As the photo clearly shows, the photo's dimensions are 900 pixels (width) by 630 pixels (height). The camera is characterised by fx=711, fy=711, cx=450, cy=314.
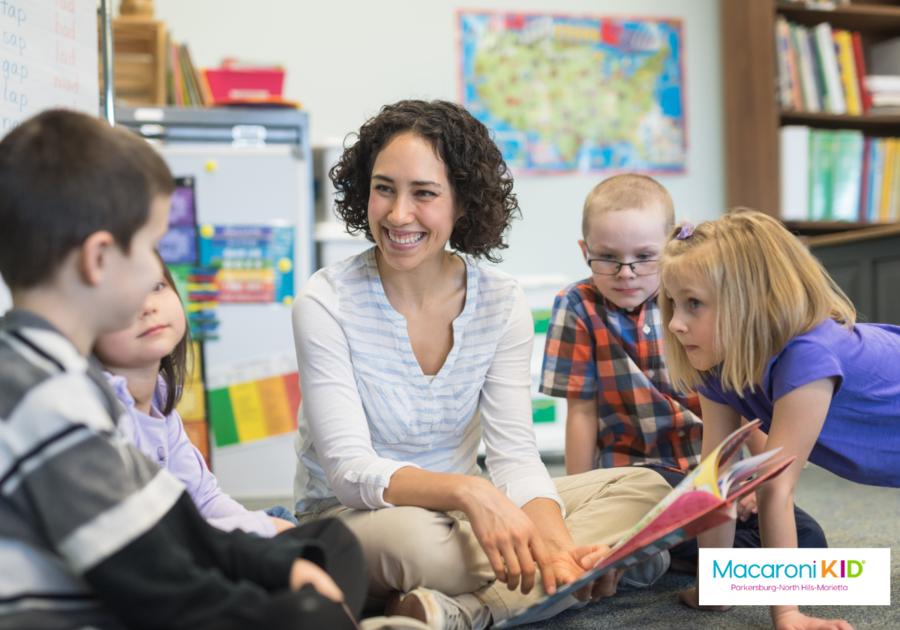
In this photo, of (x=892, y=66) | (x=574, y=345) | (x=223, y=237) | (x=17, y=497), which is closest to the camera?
(x=17, y=497)

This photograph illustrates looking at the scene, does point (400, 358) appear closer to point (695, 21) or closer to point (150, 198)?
point (150, 198)

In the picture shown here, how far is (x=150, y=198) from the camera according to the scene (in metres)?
0.61

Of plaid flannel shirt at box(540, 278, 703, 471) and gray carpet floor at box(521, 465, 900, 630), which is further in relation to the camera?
plaid flannel shirt at box(540, 278, 703, 471)

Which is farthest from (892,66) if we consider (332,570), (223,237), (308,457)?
(332,570)

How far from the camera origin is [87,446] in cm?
53

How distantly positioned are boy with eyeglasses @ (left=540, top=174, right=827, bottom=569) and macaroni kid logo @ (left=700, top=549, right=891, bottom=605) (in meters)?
0.19

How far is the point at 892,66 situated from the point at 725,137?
646 mm

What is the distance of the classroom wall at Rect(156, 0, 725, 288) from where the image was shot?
8.52ft

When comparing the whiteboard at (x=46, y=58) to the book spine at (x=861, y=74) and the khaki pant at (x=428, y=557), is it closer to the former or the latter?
the khaki pant at (x=428, y=557)

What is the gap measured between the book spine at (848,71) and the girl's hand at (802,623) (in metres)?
2.31

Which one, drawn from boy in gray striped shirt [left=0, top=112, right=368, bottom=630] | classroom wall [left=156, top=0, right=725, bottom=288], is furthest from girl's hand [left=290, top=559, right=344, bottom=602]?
Result: classroom wall [left=156, top=0, right=725, bottom=288]

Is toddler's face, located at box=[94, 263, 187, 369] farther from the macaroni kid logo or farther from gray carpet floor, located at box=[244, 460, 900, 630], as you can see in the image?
the macaroni kid logo

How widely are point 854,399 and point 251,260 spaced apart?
1.67 meters

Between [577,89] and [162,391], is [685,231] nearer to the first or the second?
[162,391]
